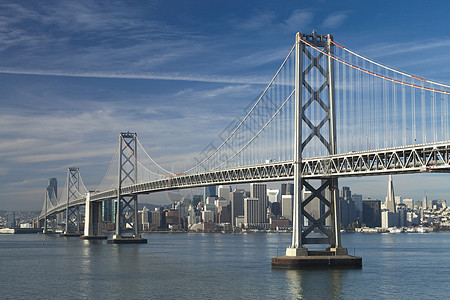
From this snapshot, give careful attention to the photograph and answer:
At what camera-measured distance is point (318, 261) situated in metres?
41.8

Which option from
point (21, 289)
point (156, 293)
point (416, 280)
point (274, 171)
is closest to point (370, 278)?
point (416, 280)

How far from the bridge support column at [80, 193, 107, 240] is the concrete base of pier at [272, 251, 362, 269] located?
7452 cm

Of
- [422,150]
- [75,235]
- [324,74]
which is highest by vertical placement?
[324,74]

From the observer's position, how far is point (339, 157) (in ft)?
136

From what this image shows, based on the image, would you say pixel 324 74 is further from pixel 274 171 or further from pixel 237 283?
pixel 237 283

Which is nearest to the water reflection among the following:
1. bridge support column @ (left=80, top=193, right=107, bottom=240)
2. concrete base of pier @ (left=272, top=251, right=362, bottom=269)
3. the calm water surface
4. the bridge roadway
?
the calm water surface

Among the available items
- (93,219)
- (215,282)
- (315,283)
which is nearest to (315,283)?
(315,283)

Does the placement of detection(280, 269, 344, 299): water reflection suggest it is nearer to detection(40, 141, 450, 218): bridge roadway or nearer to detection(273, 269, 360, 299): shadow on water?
detection(273, 269, 360, 299): shadow on water

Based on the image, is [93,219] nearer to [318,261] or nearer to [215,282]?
[318,261]

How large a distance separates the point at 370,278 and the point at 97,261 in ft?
86.5

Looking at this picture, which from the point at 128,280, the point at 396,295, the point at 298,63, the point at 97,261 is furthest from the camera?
the point at 97,261

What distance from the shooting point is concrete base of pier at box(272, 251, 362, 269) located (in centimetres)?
4159

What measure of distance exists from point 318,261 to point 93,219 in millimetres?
79158

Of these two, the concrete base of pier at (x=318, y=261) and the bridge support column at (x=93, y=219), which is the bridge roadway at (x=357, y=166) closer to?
the concrete base of pier at (x=318, y=261)
